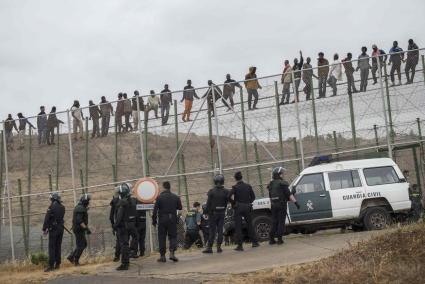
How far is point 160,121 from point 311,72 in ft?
13.8

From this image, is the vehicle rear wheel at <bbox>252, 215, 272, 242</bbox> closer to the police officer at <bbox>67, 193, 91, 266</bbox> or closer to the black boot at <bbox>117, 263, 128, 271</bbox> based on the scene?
the black boot at <bbox>117, 263, 128, 271</bbox>

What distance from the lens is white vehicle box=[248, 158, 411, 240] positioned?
14328 mm

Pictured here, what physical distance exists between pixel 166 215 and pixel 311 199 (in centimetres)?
339

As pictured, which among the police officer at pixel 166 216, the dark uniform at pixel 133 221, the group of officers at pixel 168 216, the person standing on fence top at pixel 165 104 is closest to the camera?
the group of officers at pixel 168 216

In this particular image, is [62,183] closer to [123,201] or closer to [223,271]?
[123,201]

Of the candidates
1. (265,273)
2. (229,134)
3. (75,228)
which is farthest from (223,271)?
(229,134)

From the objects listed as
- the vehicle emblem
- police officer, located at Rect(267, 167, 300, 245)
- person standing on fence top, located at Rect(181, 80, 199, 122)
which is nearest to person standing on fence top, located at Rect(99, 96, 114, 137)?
person standing on fence top, located at Rect(181, 80, 199, 122)

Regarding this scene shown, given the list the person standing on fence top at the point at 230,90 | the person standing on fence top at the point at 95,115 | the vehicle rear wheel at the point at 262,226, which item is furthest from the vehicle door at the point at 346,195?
the person standing on fence top at the point at 95,115

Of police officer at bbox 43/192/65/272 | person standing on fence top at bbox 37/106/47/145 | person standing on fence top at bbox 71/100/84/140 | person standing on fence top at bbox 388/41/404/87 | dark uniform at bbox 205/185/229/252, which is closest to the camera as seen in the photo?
dark uniform at bbox 205/185/229/252

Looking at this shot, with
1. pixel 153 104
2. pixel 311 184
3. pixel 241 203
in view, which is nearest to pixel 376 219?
pixel 311 184

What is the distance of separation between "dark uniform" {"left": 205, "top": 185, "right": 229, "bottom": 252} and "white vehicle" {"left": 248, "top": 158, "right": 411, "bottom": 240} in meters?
1.31

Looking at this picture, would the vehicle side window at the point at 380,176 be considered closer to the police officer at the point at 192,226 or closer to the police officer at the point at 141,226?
the police officer at the point at 192,226

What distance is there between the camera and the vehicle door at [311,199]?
14359mm

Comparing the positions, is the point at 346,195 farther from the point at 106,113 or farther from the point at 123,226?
the point at 106,113
